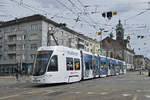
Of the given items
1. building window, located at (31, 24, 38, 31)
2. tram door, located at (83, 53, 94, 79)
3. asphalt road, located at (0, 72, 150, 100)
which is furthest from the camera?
building window, located at (31, 24, 38, 31)

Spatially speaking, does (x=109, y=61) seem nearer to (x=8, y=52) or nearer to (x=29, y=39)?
(x=29, y=39)

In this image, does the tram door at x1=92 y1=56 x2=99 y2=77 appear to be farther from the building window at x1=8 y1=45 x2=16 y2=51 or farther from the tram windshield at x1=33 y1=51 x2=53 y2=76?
the building window at x1=8 y1=45 x2=16 y2=51

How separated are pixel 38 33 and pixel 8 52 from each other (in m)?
10.4

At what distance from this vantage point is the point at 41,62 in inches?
669

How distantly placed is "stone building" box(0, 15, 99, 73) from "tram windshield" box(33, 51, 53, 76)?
30622mm

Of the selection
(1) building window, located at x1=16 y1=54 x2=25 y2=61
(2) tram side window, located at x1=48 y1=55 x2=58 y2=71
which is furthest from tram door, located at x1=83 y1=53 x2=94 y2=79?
(1) building window, located at x1=16 y1=54 x2=25 y2=61

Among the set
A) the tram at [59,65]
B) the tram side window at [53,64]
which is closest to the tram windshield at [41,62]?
the tram at [59,65]

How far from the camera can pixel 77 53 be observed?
71.7 feet

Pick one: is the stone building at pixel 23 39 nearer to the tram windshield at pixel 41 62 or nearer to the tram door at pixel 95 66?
the tram door at pixel 95 66

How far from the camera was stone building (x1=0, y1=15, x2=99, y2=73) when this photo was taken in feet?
164

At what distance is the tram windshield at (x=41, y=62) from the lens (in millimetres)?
16750

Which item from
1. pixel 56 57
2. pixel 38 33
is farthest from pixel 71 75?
pixel 38 33

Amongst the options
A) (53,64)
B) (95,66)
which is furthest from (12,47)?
(53,64)

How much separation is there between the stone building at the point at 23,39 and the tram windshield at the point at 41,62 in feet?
100
